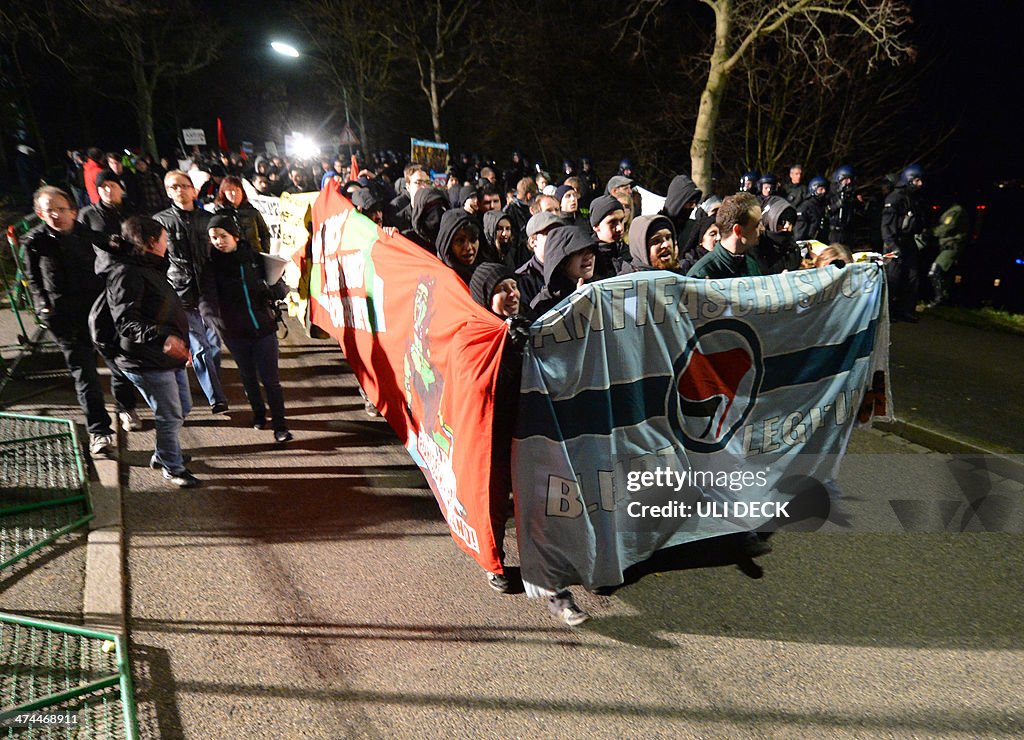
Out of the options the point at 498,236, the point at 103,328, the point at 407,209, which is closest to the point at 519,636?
the point at 103,328

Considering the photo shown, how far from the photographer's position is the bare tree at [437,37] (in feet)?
92.9

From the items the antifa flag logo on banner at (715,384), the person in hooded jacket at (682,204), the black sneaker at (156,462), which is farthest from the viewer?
the person in hooded jacket at (682,204)

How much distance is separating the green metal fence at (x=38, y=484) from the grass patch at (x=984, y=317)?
10692 millimetres

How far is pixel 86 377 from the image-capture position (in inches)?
214

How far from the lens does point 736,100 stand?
18.9 m

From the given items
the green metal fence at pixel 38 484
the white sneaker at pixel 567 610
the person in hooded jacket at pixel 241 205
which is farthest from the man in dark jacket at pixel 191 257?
the white sneaker at pixel 567 610

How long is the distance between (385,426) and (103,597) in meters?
2.90

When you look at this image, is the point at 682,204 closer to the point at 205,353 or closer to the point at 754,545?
the point at 754,545

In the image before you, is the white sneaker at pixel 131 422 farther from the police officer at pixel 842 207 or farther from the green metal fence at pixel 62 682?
the police officer at pixel 842 207

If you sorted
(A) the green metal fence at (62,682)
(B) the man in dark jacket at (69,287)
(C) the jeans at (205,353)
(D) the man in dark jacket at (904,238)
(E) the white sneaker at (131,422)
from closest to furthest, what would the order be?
1. (A) the green metal fence at (62,682)
2. (B) the man in dark jacket at (69,287)
3. (E) the white sneaker at (131,422)
4. (C) the jeans at (205,353)
5. (D) the man in dark jacket at (904,238)

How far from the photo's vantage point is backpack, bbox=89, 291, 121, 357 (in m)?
4.86

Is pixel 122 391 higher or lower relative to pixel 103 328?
lower

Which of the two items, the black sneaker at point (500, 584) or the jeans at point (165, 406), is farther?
the jeans at point (165, 406)

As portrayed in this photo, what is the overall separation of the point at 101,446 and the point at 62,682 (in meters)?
2.76
